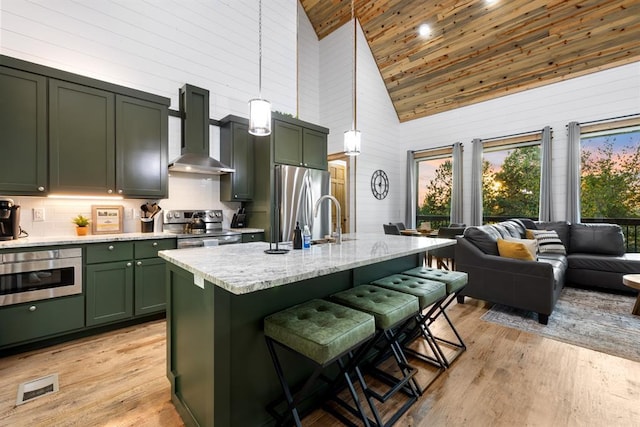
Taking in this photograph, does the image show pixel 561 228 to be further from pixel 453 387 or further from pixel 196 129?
pixel 196 129

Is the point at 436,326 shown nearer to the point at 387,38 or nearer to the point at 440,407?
the point at 440,407

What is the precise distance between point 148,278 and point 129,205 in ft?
3.32

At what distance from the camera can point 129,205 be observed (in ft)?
11.2

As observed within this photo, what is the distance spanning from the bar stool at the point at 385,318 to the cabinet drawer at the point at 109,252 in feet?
7.39

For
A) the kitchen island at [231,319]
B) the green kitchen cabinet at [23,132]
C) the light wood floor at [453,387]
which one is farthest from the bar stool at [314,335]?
the green kitchen cabinet at [23,132]

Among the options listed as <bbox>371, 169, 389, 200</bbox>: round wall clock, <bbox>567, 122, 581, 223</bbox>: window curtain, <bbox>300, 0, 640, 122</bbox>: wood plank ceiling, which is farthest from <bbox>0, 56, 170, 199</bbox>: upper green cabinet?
<bbox>567, 122, 581, 223</bbox>: window curtain

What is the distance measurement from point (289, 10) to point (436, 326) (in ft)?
18.4

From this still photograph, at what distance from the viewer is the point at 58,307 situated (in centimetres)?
252

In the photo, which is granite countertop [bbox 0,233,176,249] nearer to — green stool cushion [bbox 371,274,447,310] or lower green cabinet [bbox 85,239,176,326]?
lower green cabinet [bbox 85,239,176,326]

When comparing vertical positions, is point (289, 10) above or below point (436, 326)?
above

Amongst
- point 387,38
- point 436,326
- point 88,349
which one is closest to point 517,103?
point 387,38

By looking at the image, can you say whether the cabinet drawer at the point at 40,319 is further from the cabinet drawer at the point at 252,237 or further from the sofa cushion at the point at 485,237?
the sofa cushion at the point at 485,237

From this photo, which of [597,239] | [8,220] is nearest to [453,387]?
[8,220]

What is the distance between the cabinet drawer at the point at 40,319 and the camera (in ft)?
7.59
